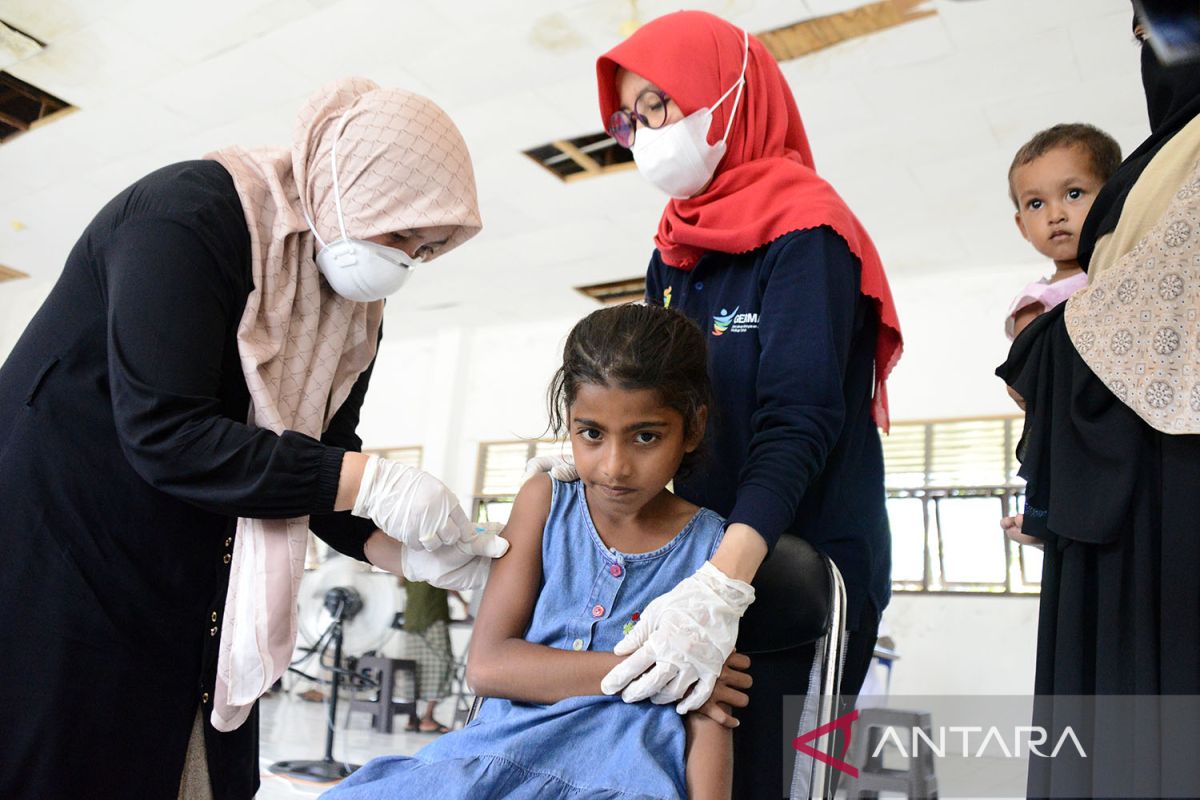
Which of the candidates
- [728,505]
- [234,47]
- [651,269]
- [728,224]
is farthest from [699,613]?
[234,47]

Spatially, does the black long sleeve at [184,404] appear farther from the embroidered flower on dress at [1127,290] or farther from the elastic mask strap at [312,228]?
the embroidered flower on dress at [1127,290]

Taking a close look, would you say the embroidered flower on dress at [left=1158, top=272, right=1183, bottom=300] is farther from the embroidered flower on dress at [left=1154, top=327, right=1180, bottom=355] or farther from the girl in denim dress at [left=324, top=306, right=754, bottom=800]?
the girl in denim dress at [left=324, top=306, right=754, bottom=800]

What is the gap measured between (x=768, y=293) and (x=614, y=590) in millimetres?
483

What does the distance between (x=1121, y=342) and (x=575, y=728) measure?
2.57 feet

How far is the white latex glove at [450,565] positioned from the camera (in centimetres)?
145

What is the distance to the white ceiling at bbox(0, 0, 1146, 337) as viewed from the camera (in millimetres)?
4902

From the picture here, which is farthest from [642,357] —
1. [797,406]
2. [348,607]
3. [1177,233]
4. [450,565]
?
[348,607]

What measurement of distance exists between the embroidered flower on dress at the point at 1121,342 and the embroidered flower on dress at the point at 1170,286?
5 centimetres

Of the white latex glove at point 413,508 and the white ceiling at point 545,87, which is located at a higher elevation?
the white ceiling at point 545,87

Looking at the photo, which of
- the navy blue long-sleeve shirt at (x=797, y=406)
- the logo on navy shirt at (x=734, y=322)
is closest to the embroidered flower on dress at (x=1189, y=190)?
the navy blue long-sleeve shirt at (x=797, y=406)

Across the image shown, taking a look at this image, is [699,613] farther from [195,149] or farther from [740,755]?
[195,149]

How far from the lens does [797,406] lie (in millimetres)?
1303

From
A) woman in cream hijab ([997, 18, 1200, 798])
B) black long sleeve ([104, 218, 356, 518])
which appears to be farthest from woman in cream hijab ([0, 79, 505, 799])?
woman in cream hijab ([997, 18, 1200, 798])

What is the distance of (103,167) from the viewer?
7.16 m
